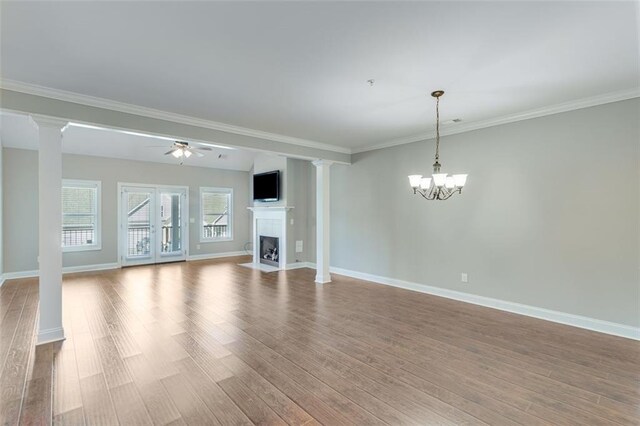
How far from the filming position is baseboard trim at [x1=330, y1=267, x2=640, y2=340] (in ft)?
11.5

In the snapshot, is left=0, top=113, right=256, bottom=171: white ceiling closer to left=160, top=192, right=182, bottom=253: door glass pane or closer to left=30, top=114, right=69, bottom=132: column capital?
left=160, top=192, right=182, bottom=253: door glass pane

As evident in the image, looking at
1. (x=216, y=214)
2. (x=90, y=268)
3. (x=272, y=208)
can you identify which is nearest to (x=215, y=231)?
(x=216, y=214)

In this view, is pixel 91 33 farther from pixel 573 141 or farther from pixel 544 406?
pixel 573 141

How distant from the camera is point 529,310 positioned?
417cm

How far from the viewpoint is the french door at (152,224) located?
26.0 feet

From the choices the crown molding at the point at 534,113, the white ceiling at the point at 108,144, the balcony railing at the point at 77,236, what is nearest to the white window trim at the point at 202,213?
the white ceiling at the point at 108,144

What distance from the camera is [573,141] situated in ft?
12.5

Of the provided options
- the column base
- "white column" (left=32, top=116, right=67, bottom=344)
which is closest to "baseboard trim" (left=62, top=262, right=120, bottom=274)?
"white column" (left=32, top=116, right=67, bottom=344)

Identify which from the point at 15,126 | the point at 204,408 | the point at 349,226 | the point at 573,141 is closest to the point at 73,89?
the point at 204,408

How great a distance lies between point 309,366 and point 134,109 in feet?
12.0

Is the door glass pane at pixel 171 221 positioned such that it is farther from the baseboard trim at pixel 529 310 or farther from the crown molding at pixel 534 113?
the crown molding at pixel 534 113

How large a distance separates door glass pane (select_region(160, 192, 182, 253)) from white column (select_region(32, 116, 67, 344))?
528cm

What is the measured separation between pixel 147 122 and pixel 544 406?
16.4 ft

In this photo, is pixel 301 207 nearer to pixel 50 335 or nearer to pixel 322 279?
pixel 322 279
